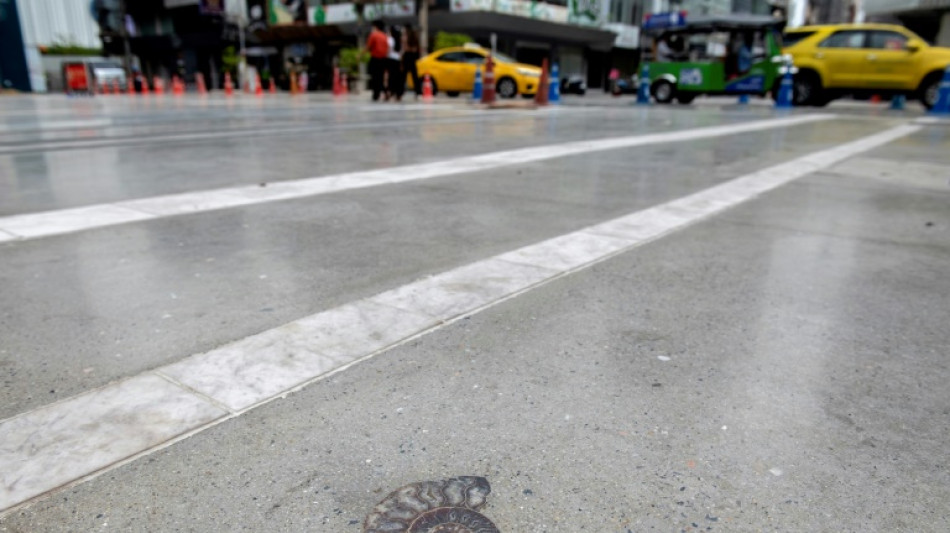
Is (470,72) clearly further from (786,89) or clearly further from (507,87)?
(786,89)

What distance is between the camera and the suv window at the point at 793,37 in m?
19.5

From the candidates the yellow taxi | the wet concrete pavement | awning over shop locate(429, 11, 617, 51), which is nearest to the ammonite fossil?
the wet concrete pavement

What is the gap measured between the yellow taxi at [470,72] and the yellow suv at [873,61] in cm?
818

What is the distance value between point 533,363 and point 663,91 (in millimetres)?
20325

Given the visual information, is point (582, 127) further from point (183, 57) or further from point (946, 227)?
point (183, 57)

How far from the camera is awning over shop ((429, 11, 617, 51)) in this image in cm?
3684

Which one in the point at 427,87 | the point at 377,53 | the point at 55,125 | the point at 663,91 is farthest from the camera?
the point at 427,87

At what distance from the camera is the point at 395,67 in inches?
762

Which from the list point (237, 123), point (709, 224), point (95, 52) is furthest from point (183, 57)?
point (709, 224)

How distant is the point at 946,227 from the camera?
4574 millimetres

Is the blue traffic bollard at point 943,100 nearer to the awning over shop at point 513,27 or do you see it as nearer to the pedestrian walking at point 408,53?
the pedestrian walking at point 408,53

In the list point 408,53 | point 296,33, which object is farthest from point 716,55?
point 296,33

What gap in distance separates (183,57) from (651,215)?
57.7 metres

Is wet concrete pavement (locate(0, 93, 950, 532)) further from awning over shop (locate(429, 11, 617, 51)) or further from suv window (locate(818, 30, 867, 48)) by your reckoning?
awning over shop (locate(429, 11, 617, 51))
